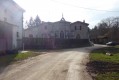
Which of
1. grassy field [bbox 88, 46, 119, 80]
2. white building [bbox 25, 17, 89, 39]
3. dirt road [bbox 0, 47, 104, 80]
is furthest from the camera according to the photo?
white building [bbox 25, 17, 89, 39]

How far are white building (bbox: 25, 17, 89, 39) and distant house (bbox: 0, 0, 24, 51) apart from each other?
24.7m

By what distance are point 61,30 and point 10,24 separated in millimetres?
40686

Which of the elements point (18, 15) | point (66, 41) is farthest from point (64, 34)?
point (18, 15)

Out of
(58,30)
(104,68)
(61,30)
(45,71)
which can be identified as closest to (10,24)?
(104,68)

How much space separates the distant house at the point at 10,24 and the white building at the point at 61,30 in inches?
974

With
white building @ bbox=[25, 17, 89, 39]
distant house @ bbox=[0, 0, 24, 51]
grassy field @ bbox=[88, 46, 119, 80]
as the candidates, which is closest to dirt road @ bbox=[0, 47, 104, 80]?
grassy field @ bbox=[88, 46, 119, 80]

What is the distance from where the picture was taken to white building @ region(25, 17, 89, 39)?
7106cm

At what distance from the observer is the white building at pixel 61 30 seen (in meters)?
71.1

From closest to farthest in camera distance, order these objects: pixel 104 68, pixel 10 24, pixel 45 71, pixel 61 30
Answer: pixel 45 71 < pixel 104 68 < pixel 10 24 < pixel 61 30

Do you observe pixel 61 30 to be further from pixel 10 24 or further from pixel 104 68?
pixel 104 68

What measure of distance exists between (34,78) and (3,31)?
18379 mm

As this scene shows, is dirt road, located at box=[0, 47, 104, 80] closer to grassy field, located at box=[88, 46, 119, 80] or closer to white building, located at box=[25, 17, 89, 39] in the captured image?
grassy field, located at box=[88, 46, 119, 80]

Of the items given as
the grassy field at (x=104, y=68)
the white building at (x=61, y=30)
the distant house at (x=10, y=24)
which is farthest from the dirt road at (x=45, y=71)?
the white building at (x=61, y=30)

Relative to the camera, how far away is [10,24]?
102 ft
